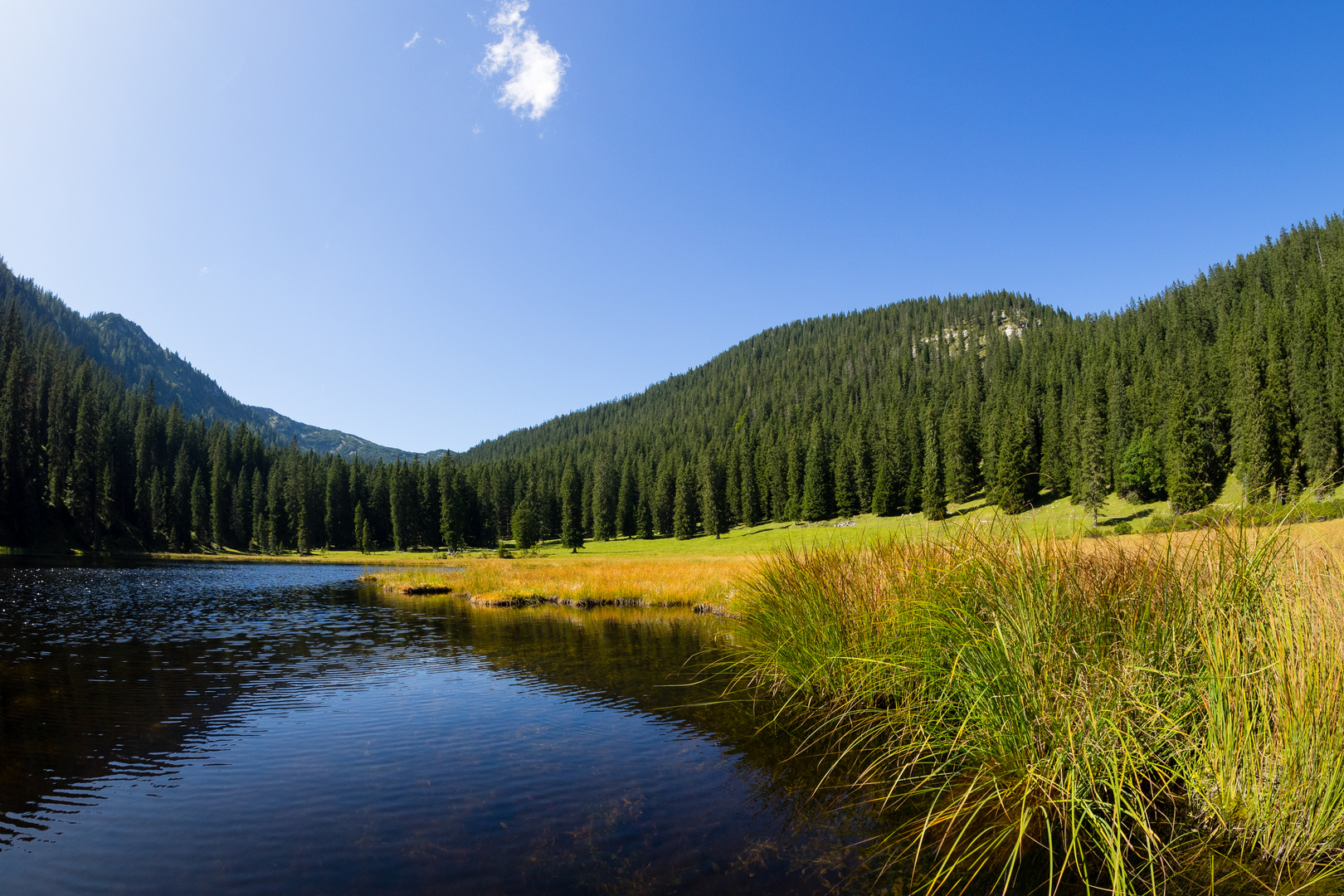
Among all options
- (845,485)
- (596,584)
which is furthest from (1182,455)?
(596,584)

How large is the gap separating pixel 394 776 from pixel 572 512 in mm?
95409

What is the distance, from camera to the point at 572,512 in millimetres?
103375

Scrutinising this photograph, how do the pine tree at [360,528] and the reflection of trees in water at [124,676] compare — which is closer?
the reflection of trees in water at [124,676]

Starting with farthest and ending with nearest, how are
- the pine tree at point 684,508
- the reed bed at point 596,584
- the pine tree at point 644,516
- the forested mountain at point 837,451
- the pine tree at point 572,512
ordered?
the pine tree at point 644,516, the pine tree at point 684,508, the pine tree at point 572,512, the forested mountain at point 837,451, the reed bed at point 596,584

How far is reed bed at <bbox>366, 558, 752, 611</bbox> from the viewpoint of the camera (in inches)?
1225

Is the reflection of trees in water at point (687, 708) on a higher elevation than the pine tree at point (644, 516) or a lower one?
lower

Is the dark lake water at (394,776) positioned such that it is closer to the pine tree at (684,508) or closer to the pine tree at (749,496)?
the pine tree at (684,508)

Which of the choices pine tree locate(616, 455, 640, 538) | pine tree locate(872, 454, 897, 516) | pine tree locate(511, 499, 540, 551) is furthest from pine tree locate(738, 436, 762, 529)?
pine tree locate(511, 499, 540, 551)

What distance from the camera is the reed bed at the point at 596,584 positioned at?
31.1 m

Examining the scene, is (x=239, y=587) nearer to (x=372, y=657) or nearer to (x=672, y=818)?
(x=372, y=657)

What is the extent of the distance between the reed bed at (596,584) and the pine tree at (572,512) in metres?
52.3

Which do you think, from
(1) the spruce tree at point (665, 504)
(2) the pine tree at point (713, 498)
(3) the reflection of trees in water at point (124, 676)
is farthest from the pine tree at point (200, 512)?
(3) the reflection of trees in water at point (124, 676)

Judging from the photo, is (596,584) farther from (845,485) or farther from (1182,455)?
(845,485)

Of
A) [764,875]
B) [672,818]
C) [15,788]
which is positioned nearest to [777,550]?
[672,818]
